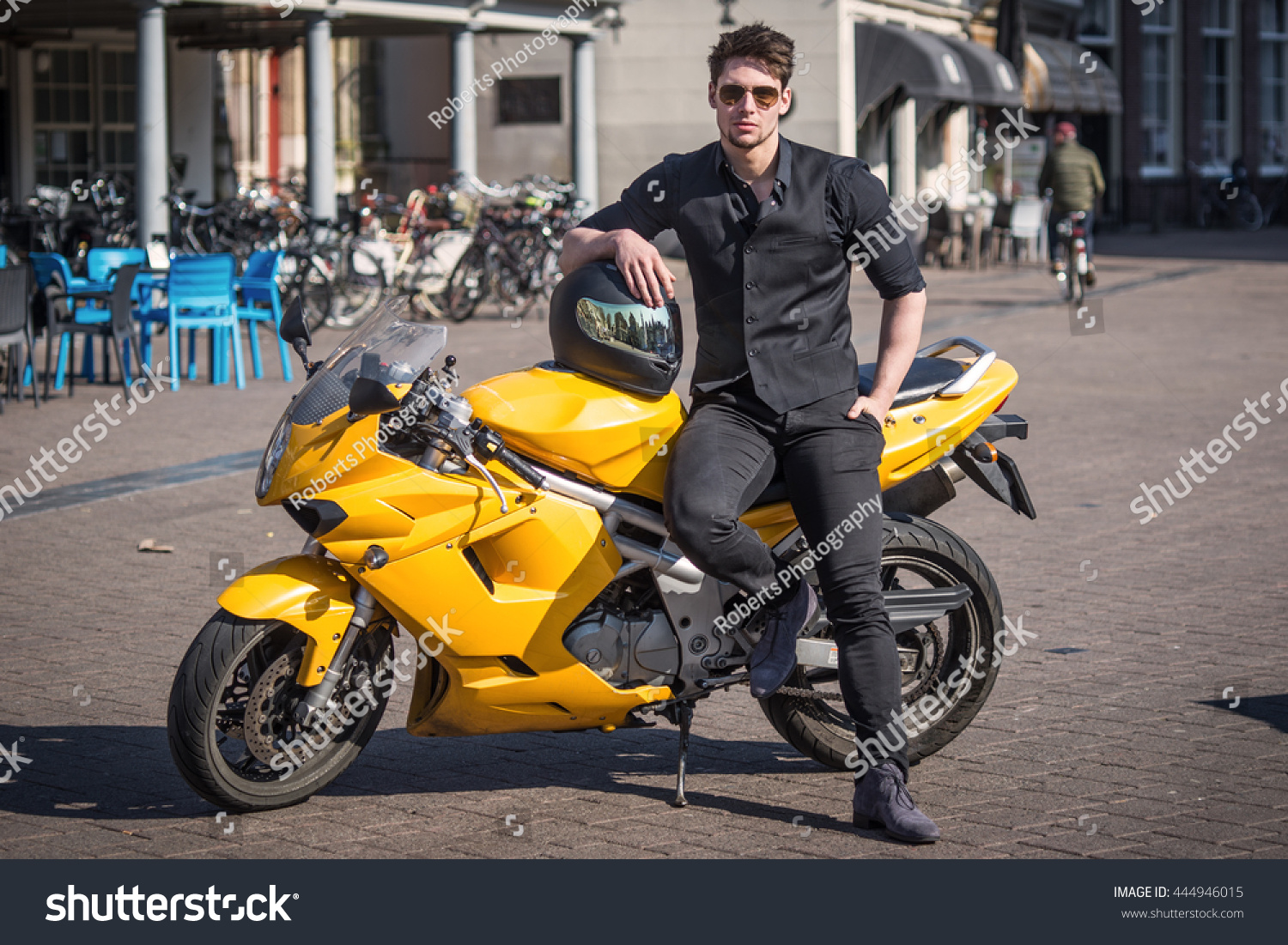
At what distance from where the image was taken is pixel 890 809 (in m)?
3.98

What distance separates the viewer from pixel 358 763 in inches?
181

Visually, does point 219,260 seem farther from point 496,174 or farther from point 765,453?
point 496,174

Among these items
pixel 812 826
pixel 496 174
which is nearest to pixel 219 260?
pixel 812 826

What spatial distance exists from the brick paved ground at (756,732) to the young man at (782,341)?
392mm

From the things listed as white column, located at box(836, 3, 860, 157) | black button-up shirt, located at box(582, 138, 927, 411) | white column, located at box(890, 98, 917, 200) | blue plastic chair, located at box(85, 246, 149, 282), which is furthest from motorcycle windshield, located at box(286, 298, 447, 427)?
white column, located at box(890, 98, 917, 200)

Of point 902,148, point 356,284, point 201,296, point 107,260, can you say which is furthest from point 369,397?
point 902,148

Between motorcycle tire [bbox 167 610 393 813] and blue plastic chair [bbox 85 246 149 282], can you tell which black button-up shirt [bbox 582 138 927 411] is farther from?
blue plastic chair [bbox 85 246 149 282]

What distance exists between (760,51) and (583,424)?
0.97 m

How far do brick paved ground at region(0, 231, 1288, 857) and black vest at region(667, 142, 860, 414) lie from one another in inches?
43.2

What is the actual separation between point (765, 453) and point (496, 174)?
2596 centimetres

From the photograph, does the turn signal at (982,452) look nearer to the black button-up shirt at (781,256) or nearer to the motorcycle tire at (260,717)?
the black button-up shirt at (781,256)

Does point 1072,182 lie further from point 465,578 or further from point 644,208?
point 465,578

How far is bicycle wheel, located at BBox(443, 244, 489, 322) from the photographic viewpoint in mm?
17672

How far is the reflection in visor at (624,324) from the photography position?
4.00 m
